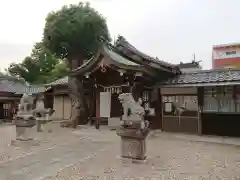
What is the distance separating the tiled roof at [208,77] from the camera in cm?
1420

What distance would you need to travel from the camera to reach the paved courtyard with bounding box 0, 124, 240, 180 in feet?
25.6

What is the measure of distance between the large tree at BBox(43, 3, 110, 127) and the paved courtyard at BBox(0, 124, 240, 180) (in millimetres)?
12613

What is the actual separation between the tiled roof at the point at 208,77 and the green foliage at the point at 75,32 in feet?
32.1

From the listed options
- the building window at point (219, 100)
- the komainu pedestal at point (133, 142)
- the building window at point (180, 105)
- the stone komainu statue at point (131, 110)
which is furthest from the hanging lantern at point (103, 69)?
the komainu pedestal at point (133, 142)

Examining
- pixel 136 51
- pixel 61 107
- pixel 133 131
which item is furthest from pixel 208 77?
pixel 61 107

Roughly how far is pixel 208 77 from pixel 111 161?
8563 mm

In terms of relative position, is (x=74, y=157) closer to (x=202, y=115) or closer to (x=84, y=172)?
(x=84, y=172)

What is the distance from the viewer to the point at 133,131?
9.12 meters

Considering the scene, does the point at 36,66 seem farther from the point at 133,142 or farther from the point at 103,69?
the point at 133,142

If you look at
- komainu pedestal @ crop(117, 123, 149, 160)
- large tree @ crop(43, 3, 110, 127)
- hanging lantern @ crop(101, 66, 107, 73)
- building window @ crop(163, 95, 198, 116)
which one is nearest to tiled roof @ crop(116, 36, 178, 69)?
building window @ crop(163, 95, 198, 116)


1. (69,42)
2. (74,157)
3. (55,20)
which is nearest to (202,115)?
(74,157)

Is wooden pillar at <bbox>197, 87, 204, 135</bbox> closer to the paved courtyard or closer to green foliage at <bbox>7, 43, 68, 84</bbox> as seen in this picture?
the paved courtyard

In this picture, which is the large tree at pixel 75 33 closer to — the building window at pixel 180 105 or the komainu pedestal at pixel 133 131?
the building window at pixel 180 105

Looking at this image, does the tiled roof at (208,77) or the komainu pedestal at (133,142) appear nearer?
the komainu pedestal at (133,142)
